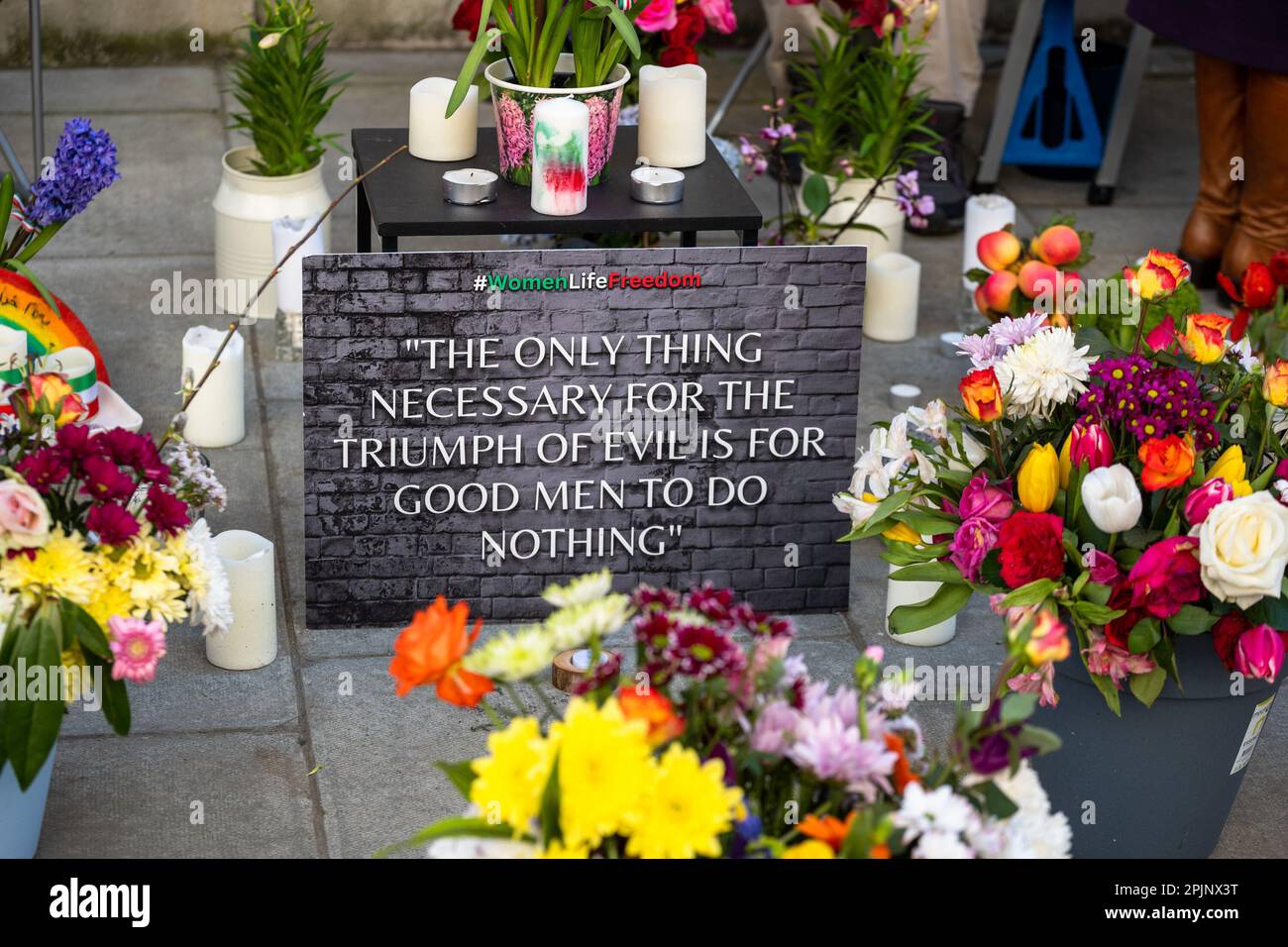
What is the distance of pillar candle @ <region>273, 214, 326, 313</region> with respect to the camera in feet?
12.4

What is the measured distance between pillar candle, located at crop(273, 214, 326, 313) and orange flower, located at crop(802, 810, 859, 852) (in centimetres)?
257

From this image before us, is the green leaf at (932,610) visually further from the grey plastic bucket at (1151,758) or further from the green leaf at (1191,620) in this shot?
the green leaf at (1191,620)

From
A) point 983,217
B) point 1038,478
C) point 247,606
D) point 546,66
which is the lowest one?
point 247,606

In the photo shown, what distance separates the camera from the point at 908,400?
3.74 m

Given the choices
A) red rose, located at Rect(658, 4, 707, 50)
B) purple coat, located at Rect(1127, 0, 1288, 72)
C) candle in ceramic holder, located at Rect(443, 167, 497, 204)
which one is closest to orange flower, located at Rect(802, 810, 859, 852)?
candle in ceramic holder, located at Rect(443, 167, 497, 204)

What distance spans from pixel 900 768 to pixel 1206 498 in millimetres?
711

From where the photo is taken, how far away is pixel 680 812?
1.34 metres

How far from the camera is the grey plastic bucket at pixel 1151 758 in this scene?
222 centimetres

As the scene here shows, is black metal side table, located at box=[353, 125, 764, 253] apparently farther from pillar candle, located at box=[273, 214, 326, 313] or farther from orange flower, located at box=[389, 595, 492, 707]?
orange flower, located at box=[389, 595, 492, 707]

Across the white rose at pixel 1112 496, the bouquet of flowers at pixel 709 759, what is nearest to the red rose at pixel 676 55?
the white rose at pixel 1112 496

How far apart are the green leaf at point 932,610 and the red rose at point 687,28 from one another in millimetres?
1490

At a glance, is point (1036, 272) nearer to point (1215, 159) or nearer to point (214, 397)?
point (1215, 159)

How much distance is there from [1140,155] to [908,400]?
1.98 meters

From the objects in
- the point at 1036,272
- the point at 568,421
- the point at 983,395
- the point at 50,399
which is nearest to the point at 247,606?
the point at 568,421
